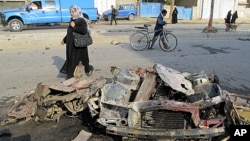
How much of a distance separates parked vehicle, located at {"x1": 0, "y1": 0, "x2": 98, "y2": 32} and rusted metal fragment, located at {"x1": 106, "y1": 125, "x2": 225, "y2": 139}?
17636 millimetres

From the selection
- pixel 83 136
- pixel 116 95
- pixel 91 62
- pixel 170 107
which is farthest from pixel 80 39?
pixel 91 62

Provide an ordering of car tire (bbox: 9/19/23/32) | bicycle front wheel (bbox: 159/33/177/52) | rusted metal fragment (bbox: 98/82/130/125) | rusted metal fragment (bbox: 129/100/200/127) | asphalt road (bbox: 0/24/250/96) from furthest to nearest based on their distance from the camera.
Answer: car tire (bbox: 9/19/23/32) < bicycle front wheel (bbox: 159/33/177/52) < asphalt road (bbox: 0/24/250/96) < rusted metal fragment (bbox: 98/82/130/125) < rusted metal fragment (bbox: 129/100/200/127)

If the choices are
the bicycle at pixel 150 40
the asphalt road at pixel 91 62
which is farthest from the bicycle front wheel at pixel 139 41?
the asphalt road at pixel 91 62

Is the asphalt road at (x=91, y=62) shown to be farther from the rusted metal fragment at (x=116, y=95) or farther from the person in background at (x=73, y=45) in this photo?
the person in background at (x=73, y=45)

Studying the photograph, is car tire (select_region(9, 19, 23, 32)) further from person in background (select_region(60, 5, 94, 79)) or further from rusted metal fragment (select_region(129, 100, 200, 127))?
rusted metal fragment (select_region(129, 100, 200, 127))

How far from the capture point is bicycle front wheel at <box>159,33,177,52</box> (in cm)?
1119

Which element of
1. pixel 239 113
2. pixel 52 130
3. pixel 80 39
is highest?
→ pixel 80 39

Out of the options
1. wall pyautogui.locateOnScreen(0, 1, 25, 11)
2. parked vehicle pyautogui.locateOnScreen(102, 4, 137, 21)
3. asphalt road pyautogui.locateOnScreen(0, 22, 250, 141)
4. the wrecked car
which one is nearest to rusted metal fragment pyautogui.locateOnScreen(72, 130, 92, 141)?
asphalt road pyautogui.locateOnScreen(0, 22, 250, 141)

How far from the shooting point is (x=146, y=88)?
4133 millimetres

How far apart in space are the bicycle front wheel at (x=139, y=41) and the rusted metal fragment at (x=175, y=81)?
23.0 feet

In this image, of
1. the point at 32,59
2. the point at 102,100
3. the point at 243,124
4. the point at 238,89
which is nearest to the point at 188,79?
the point at 243,124

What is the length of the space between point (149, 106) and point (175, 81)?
30.2 inches

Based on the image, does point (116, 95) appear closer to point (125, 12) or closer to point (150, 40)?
point (150, 40)

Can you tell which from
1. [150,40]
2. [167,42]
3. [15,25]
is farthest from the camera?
[15,25]
